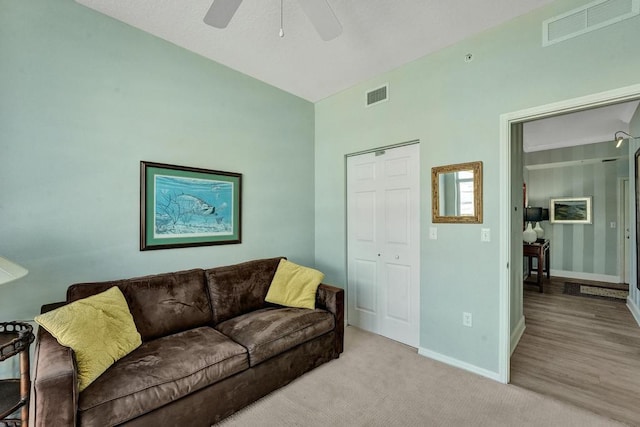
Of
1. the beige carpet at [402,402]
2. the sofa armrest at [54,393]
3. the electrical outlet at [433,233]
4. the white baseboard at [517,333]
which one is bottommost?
the beige carpet at [402,402]

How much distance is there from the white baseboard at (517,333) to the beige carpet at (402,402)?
75 cm

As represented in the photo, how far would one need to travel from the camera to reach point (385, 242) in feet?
10.3

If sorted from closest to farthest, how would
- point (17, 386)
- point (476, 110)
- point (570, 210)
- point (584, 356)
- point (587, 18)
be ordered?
1. point (17, 386)
2. point (587, 18)
3. point (476, 110)
4. point (584, 356)
5. point (570, 210)

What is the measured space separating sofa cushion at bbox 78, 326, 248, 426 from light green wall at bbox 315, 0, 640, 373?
185 cm

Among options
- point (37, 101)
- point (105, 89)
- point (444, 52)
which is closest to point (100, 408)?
point (37, 101)

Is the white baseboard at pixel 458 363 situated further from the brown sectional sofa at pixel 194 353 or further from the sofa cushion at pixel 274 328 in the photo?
the sofa cushion at pixel 274 328

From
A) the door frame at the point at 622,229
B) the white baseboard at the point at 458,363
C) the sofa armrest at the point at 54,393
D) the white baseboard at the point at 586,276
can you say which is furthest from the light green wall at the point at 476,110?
the white baseboard at the point at 586,276

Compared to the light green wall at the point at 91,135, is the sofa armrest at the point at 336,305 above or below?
below

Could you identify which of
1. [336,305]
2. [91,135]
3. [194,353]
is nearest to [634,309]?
[336,305]

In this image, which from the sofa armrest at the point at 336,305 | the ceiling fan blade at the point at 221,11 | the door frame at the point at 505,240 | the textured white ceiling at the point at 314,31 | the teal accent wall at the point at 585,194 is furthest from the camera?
the teal accent wall at the point at 585,194

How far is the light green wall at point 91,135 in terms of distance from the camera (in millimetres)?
1854

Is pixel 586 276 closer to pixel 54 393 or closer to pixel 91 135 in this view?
pixel 54 393

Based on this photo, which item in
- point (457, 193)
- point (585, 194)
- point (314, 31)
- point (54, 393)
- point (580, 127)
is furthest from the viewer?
point (585, 194)

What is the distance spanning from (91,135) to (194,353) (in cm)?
176
